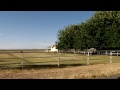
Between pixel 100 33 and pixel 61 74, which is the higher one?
pixel 100 33

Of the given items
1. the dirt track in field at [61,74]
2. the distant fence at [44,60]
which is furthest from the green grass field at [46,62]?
the dirt track in field at [61,74]

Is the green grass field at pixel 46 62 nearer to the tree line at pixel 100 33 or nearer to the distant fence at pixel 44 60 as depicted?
the distant fence at pixel 44 60

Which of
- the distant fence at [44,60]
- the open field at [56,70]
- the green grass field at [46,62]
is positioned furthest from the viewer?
the green grass field at [46,62]

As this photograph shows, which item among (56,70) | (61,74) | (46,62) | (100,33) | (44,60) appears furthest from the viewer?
(100,33)

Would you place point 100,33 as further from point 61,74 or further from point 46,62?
point 61,74

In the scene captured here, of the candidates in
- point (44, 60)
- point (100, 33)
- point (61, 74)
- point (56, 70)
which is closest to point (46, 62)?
point (44, 60)
